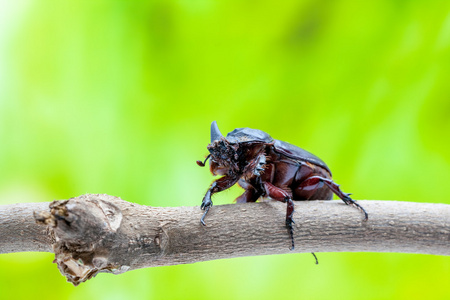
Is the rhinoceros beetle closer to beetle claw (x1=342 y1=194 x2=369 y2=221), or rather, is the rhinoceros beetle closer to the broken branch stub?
beetle claw (x1=342 y1=194 x2=369 y2=221)

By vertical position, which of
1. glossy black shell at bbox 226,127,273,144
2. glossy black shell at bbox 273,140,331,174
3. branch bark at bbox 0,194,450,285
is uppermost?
glossy black shell at bbox 226,127,273,144

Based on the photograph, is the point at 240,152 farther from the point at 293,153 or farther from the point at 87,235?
the point at 87,235

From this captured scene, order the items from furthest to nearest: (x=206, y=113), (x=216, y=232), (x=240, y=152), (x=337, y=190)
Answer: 1. (x=206, y=113)
2. (x=240, y=152)
3. (x=337, y=190)
4. (x=216, y=232)

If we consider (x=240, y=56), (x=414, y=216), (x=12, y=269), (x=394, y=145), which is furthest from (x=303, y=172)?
(x=12, y=269)

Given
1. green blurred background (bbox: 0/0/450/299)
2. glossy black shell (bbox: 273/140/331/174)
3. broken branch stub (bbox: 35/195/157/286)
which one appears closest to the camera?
broken branch stub (bbox: 35/195/157/286)

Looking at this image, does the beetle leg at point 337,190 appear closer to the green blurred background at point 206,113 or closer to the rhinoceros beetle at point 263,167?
the rhinoceros beetle at point 263,167

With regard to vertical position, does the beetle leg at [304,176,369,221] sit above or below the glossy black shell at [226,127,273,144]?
below

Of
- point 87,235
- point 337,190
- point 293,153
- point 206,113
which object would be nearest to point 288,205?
point 337,190

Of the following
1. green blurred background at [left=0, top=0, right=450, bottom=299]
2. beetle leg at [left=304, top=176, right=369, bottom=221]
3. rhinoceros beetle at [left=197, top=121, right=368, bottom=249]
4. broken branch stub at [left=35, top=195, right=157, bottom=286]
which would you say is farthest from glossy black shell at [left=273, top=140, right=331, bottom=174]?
green blurred background at [left=0, top=0, right=450, bottom=299]

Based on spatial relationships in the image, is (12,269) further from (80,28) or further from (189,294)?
(80,28)
